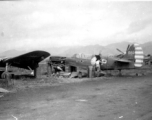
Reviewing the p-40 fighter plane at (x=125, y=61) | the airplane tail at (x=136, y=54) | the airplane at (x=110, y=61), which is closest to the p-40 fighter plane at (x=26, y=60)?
the airplane at (x=110, y=61)

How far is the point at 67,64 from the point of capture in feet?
59.2

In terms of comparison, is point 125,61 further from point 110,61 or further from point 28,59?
point 28,59

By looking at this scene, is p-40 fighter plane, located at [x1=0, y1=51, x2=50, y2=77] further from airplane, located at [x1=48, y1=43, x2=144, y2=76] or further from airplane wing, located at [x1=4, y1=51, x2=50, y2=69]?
airplane, located at [x1=48, y1=43, x2=144, y2=76]

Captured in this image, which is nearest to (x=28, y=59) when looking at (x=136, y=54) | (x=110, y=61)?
(x=110, y=61)

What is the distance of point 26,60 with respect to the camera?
13.8m

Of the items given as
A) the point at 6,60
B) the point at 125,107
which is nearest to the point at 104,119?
the point at 125,107

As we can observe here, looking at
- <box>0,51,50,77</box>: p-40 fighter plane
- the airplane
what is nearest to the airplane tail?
the airplane

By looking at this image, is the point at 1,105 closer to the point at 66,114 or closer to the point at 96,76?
the point at 66,114

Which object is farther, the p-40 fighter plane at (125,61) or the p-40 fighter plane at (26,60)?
the p-40 fighter plane at (125,61)

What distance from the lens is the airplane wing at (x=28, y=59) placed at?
12.8 meters

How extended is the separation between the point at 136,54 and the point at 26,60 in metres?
9.73

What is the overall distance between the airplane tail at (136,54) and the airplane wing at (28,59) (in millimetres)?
8248

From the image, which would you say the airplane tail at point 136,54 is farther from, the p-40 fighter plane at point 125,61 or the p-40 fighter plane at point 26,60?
the p-40 fighter plane at point 26,60

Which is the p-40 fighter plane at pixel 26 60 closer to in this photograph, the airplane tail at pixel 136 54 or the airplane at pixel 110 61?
the airplane at pixel 110 61
